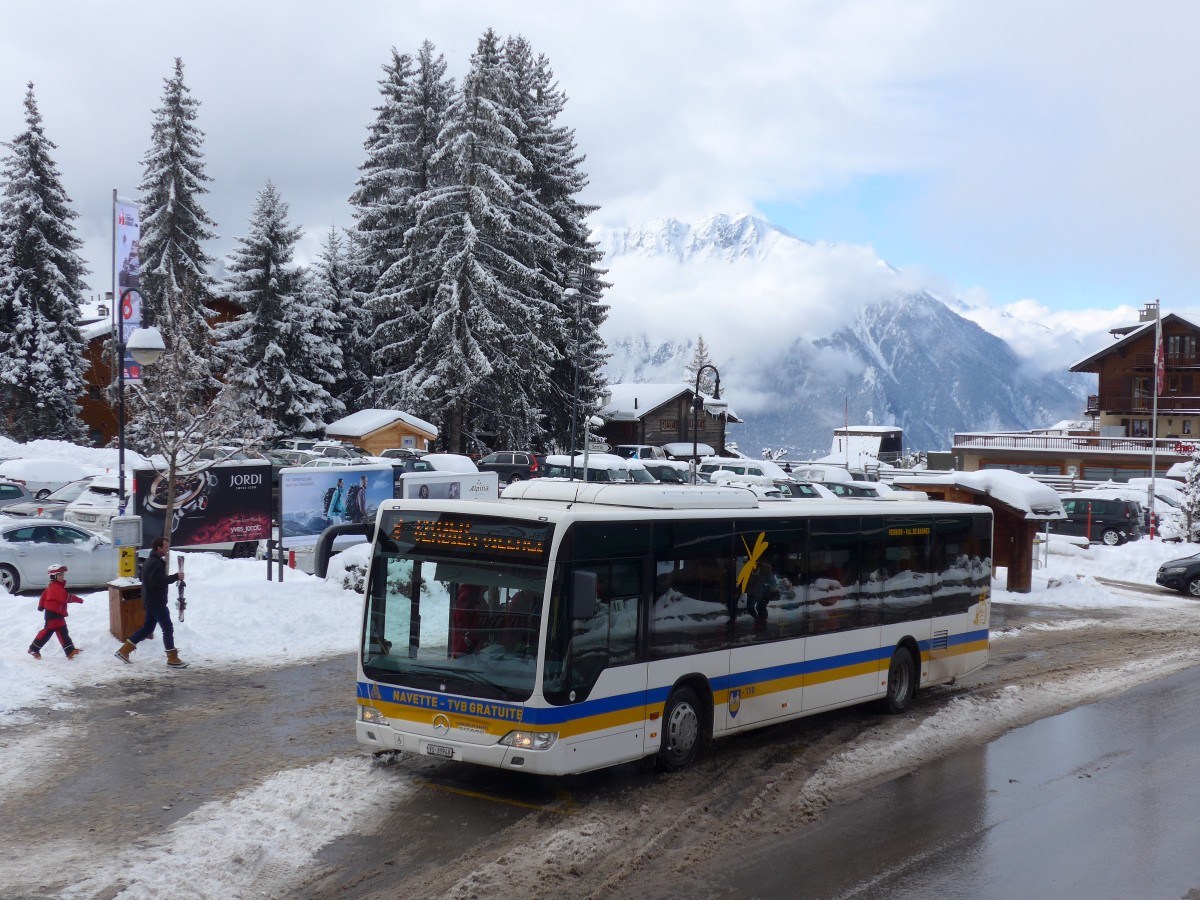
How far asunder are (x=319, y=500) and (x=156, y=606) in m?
9.17

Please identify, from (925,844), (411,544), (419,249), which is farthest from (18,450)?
(925,844)

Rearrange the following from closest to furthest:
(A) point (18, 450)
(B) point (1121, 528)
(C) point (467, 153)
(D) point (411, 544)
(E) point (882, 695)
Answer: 1. (D) point (411, 544)
2. (E) point (882, 695)
3. (B) point (1121, 528)
4. (A) point (18, 450)
5. (C) point (467, 153)

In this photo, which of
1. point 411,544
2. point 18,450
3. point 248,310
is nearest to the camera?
point 411,544

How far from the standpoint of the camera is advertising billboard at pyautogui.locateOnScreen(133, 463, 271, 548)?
2177 centimetres

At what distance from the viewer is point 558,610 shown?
9281 mm

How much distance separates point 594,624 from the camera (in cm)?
958

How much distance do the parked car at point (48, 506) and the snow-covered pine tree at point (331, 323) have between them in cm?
2458

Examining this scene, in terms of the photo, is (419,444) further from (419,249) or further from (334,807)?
(334,807)

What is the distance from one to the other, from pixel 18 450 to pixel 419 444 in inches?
664

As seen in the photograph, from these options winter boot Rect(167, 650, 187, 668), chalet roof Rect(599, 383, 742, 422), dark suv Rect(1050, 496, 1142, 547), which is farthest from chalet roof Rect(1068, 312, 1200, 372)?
winter boot Rect(167, 650, 187, 668)

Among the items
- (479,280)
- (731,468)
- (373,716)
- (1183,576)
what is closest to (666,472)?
(731,468)

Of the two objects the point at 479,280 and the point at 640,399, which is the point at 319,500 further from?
the point at 640,399

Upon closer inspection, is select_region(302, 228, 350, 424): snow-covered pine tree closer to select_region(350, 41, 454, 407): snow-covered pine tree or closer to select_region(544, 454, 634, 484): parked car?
select_region(350, 41, 454, 407): snow-covered pine tree

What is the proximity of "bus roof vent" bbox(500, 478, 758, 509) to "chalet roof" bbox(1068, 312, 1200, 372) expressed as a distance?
69073mm
